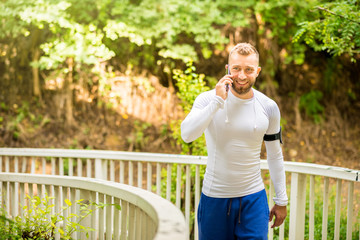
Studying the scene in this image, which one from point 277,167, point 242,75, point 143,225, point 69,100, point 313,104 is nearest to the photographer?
point 143,225

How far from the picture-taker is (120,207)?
227cm

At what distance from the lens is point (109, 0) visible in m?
6.87


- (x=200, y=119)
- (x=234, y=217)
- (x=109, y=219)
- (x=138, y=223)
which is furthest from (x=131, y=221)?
(x=200, y=119)

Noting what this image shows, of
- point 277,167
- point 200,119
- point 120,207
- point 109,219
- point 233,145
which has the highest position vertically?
point 200,119

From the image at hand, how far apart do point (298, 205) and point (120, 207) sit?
1.66 meters

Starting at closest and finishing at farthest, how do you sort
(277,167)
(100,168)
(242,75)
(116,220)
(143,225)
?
(143,225), (242,75), (116,220), (277,167), (100,168)

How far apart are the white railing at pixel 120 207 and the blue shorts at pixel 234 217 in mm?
406

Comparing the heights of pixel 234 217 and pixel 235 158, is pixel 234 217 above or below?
below

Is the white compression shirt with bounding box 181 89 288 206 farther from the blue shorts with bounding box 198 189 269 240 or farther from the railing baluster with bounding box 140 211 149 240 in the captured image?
the railing baluster with bounding box 140 211 149 240

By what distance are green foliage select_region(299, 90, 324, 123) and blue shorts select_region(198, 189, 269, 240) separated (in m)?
7.43

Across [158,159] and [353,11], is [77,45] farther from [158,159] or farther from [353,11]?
[353,11]

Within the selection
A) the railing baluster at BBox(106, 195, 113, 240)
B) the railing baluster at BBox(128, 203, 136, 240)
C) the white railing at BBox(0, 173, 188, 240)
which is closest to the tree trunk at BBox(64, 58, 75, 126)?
the white railing at BBox(0, 173, 188, 240)

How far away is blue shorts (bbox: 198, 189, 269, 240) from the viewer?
7.29ft

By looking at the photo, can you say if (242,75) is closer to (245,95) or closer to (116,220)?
(245,95)
